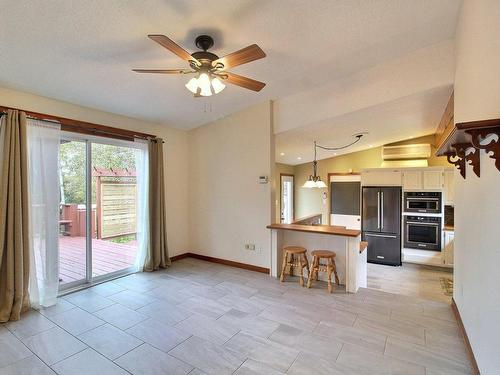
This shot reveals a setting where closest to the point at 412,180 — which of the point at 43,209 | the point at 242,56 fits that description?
the point at 242,56

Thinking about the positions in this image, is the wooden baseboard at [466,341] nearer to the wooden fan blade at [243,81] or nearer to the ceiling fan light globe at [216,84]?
the wooden fan blade at [243,81]

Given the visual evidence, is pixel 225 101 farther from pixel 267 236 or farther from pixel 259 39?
pixel 267 236

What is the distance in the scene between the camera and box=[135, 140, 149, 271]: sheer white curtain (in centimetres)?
441

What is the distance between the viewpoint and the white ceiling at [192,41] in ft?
7.03

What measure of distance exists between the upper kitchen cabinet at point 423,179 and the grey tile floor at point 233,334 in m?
3.19

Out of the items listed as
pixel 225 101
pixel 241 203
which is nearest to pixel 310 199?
pixel 241 203

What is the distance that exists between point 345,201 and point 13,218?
7095 mm

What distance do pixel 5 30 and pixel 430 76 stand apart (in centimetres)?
428

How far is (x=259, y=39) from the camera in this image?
2.62 meters

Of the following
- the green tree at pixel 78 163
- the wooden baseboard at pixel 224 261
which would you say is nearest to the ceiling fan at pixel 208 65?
the green tree at pixel 78 163

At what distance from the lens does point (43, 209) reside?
3195mm

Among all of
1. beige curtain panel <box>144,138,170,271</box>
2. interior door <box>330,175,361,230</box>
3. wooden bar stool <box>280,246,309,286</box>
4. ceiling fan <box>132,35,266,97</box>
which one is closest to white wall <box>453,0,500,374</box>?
ceiling fan <box>132,35,266,97</box>

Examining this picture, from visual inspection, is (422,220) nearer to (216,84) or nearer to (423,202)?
(423,202)

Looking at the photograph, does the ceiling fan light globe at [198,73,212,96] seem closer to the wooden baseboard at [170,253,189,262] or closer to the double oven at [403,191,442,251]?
the wooden baseboard at [170,253,189,262]
